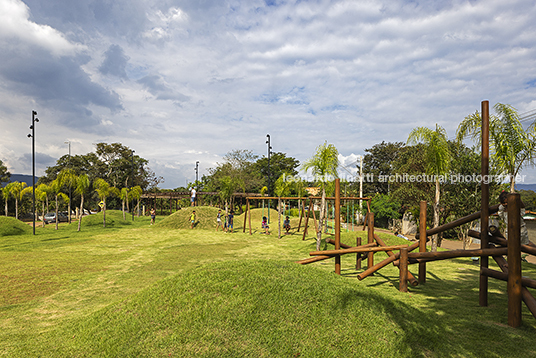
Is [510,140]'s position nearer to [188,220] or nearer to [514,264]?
[514,264]

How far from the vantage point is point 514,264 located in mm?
4496

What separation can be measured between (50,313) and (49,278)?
11.5 feet

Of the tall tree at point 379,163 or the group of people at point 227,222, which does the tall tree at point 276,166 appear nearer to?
the tall tree at point 379,163

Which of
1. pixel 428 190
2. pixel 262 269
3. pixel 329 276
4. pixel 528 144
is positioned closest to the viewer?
A: pixel 262 269

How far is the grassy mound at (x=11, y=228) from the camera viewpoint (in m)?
18.6

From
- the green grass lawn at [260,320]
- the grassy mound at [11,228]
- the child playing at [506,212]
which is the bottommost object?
the grassy mound at [11,228]

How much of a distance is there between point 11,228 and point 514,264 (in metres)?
25.1

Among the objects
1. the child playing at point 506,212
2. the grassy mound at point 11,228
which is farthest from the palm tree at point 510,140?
the grassy mound at point 11,228

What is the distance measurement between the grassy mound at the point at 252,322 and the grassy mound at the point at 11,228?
19.6 m

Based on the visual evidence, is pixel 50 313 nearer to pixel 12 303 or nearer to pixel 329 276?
pixel 12 303

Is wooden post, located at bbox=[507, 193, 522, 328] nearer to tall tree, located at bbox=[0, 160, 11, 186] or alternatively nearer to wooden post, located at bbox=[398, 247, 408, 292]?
wooden post, located at bbox=[398, 247, 408, 292]

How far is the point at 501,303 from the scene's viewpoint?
18.1ft

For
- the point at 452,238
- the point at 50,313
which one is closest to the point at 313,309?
the point at 50,313

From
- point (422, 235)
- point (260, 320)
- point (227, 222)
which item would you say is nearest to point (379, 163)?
point (227, 222)
